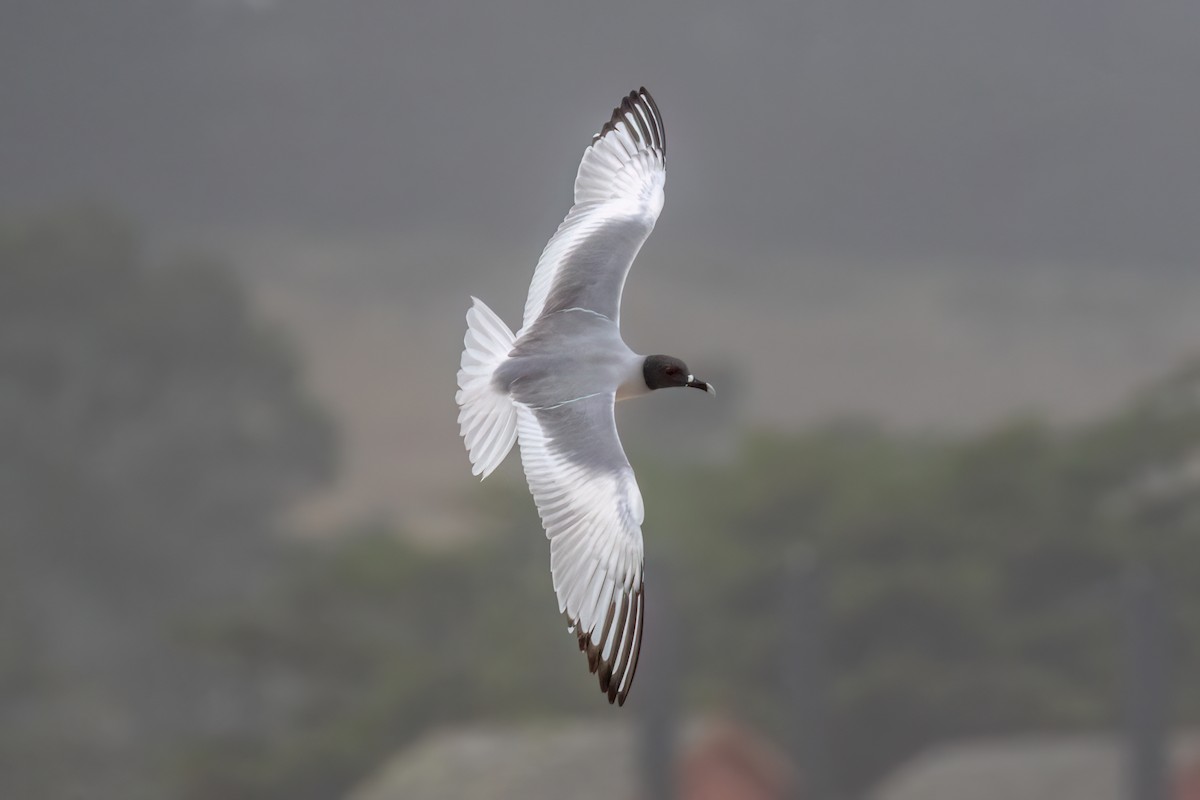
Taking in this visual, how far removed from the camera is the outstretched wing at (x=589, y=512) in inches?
51.3

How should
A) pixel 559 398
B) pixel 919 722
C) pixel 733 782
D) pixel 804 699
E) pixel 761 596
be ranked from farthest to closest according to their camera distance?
pixel 761 596 → pixel 919 722 → pixel 733 782 → pixel 804 699 → pixel 559 398

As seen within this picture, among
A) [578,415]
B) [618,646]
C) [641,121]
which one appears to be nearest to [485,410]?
[578,415]

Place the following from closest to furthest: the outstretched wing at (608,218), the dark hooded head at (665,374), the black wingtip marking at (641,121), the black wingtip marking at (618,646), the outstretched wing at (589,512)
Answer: the black wingtip marking at (618,646)
the outstretched wing at (589,512)
the dark hooded head at (665,374)
the outstretched wing at (608,218)
the black wingtip marking at (641,121)

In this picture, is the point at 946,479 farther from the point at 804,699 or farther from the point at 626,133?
the point at 626,133

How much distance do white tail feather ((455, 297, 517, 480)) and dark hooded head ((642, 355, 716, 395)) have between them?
5.4 inches

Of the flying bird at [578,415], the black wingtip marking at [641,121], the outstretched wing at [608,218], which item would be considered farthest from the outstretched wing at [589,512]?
the black wingtip marking at [641,121]

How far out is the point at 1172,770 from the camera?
26.2 feet

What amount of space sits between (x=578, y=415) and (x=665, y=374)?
91 mm

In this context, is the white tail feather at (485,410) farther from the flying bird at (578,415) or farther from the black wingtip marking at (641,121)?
the black wingtip marking at (641,121)

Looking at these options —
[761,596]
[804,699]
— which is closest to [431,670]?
[761,596]

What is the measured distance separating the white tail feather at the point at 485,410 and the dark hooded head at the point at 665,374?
138 mm

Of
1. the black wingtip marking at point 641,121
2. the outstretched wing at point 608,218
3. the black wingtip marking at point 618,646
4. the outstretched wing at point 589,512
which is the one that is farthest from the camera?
the black wingtip marking at point 641,121

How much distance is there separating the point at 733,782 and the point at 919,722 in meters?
2.05

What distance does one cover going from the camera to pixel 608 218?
1.77 metres
